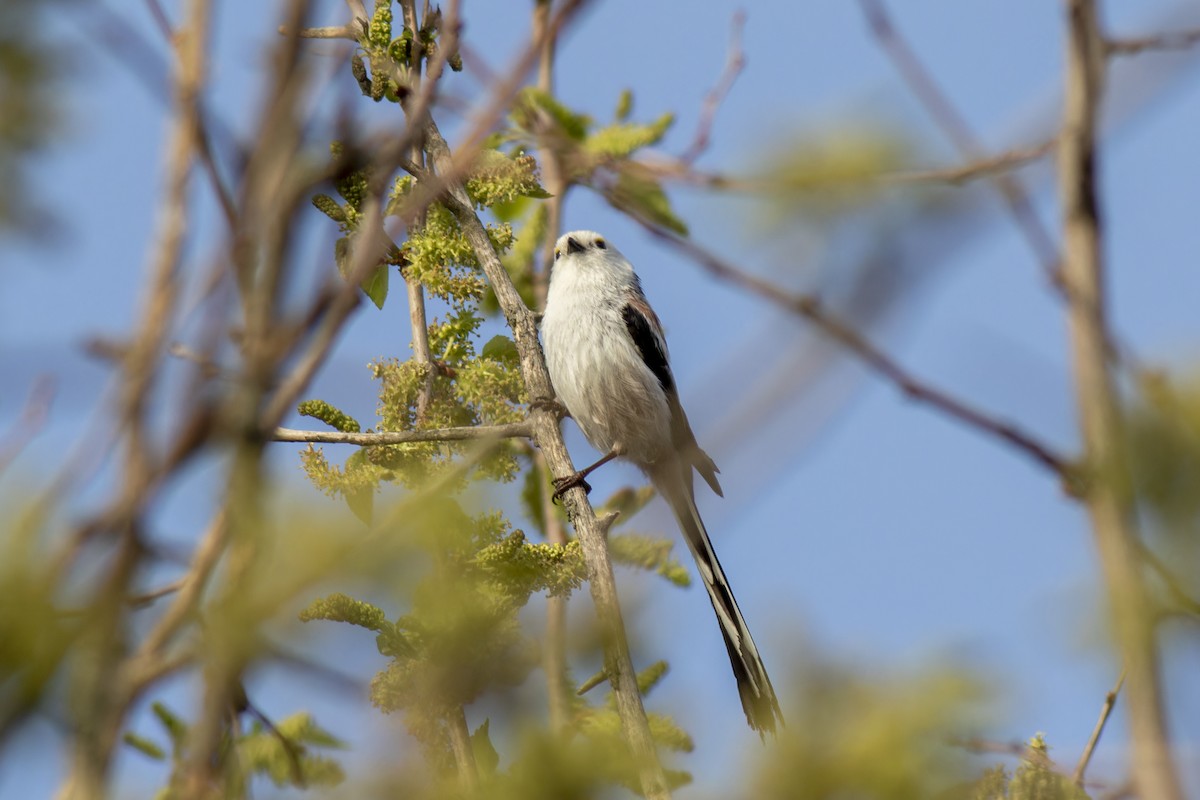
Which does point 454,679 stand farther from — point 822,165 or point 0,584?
point 822,165

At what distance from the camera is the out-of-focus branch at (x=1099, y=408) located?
3.86ft

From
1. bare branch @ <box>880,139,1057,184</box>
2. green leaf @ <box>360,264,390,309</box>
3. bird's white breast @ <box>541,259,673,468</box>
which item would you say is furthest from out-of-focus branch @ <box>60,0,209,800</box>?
bird's white breast @ <box>541,259,673,468</box>

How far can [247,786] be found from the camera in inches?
83.0

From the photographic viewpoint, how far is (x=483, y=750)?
279 cm

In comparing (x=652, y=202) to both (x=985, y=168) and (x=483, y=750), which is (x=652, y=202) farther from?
(x=985, y=168)

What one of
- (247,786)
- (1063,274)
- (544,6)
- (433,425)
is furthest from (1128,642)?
(544,6)

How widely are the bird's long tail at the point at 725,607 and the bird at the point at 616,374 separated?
0.01 metres

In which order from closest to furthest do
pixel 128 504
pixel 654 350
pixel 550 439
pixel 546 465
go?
1. pixel 128 504
2. pixel 550 439
3. pixel 546 465
4. pixel 654 350

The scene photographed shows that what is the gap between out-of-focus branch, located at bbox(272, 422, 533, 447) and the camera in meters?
3.38

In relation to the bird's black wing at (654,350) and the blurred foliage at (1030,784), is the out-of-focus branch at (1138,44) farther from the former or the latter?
the bird's black wing at (654,350)

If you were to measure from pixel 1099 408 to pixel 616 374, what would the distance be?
4988 millimetres

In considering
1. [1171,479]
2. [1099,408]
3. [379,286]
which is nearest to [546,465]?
[379,286]

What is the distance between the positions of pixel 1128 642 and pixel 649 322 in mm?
5489

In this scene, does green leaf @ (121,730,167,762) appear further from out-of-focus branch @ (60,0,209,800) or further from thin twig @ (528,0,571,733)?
out-of-focus branch @ (60,0,209,800)
